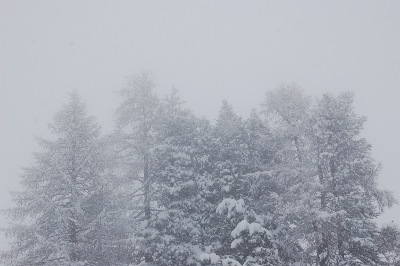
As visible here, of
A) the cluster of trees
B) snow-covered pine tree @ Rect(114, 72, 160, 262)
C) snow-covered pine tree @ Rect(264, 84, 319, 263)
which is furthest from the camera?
snow-covered pine tree @ Rect(114, 72, 160, 262)

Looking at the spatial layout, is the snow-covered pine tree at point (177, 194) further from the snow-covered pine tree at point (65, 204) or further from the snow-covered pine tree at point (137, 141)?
the snow-covered pine tree at point (65, 204)

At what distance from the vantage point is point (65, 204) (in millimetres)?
18984

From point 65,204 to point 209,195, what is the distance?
7.05m

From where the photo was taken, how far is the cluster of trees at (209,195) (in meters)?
17.6

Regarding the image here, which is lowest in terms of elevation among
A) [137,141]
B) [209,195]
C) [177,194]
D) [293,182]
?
[209,195]

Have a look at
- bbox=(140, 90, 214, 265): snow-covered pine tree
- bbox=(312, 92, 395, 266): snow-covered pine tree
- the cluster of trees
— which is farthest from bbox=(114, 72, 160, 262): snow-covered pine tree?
bbox=(312, 92, 395, 266): snow-covered pine tree

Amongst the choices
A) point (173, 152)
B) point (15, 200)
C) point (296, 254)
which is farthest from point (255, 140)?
point (15, 200)

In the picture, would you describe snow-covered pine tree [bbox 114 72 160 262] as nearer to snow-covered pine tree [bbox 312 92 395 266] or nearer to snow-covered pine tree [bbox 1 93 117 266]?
snow-covered pine tree [bbox 1 93 117 266]

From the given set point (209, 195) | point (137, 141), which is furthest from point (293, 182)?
point (137, 141)

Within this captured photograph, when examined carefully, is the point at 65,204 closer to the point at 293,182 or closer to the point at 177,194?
the point at 177,194

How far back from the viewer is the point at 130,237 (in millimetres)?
19484

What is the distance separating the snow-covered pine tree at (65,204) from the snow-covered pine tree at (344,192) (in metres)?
10.2

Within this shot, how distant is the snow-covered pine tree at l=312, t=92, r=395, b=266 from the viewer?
1736 cm

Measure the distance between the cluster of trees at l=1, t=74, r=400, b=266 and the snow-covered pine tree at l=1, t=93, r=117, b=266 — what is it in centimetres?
6
